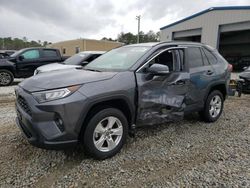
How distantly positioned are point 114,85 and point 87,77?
396 mm

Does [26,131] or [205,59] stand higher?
[205,59]

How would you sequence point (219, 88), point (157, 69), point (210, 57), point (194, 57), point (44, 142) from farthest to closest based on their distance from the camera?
1. point (219, 88)
2. point (210, 57)
3. point (194, 57)
4. point (157, 69)
5. point (44, 142)

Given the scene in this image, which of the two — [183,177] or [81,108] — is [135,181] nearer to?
[183,177]

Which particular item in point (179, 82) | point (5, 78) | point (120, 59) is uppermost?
point (120, 59)

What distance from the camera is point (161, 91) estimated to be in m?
3.64

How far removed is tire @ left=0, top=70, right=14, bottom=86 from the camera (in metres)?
9.84

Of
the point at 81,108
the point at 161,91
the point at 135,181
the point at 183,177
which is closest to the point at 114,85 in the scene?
the point at 81,108

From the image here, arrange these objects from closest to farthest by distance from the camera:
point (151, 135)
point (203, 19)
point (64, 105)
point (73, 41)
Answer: point (64, 105), point (151, 135), point (203, 19), point (73, 41)

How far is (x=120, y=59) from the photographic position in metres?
3.96

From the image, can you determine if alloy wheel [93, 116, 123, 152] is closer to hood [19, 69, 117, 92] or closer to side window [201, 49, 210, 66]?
hood [19, 69, 117, 92]

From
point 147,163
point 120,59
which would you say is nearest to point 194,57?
point 120,59

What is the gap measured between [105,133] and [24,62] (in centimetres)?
876

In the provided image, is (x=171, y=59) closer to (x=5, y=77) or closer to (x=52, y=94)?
(x=52, y=94)

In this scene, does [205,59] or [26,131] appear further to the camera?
[205,59]
